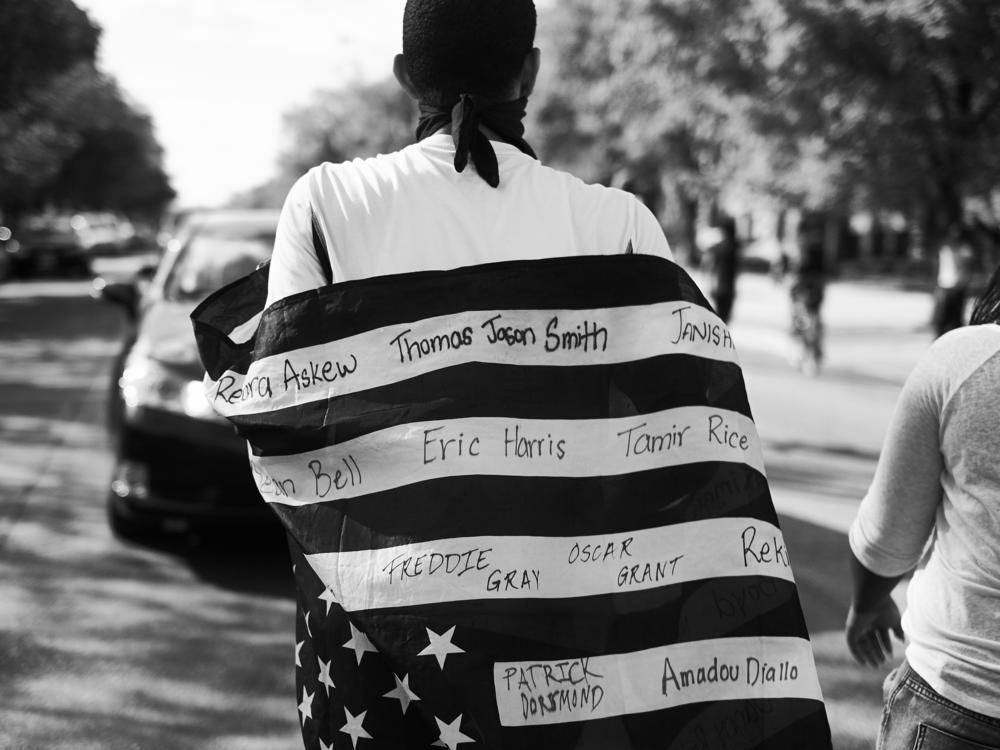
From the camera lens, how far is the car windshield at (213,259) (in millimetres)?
6840

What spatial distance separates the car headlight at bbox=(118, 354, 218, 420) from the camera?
551 centimetres

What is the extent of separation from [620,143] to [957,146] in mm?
22317

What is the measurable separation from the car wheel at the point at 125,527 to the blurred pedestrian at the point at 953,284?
925 cm

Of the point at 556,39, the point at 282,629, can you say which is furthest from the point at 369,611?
the point at 556,39

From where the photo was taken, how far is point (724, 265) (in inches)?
532

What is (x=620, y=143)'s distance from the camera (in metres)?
36.0

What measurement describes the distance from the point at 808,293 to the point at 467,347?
43.4 ft

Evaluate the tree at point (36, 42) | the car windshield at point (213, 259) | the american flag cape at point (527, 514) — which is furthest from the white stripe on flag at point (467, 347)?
the tree at point (36, 42)

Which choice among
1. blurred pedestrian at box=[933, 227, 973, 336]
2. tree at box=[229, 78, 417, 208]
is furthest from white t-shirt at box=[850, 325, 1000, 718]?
tree at box=[229, 78, 417, 208]

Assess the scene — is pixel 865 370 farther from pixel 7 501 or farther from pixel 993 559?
pixel 993 559

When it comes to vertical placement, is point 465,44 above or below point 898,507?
above

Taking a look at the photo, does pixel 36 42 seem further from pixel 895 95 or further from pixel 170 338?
pixel 170 338

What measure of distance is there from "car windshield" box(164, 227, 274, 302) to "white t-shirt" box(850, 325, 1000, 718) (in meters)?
5.19

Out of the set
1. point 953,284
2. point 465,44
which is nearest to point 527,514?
point 465,44
